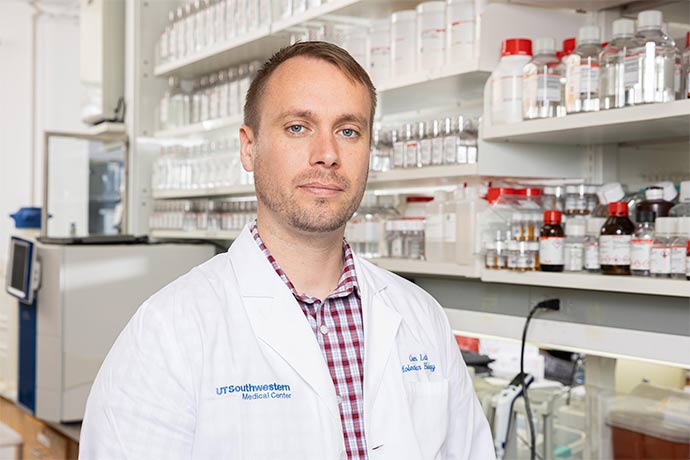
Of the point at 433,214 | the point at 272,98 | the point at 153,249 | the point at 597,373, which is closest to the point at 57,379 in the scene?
the point at 153,249

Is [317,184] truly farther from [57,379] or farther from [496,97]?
[57,379]

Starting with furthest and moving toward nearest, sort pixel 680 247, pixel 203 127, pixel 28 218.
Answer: pixel 28 218 < pixel 203 127 < pixel 680 247

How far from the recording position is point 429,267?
2.36 metres

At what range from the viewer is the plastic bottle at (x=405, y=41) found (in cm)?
246

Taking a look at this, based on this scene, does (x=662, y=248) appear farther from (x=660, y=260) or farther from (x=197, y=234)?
(x=197, y=234)

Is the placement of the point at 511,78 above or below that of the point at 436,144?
above

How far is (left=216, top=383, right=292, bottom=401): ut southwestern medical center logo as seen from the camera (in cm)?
130

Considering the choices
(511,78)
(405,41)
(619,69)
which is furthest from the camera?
(405,41)

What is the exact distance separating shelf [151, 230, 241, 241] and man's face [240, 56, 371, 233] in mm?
1847

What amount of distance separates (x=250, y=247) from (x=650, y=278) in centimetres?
87

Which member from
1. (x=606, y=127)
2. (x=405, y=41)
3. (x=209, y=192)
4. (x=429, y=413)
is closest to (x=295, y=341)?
(x=429, y=413)

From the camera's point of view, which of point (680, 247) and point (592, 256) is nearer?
point (680, 247)

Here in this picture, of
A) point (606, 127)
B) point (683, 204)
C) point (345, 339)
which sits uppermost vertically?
point (606, 127)

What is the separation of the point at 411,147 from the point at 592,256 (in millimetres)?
657
